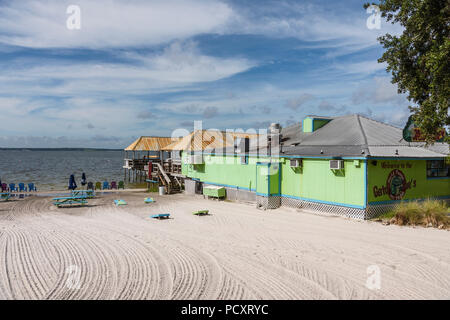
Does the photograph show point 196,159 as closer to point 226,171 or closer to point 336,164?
point 226,171

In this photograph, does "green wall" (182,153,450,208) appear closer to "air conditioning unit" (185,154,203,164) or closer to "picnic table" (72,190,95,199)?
"air conditioning unit" (185,154,203,164)

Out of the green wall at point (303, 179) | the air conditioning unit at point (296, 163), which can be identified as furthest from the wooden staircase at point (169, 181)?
the air conditioning unit at point (296, 163)

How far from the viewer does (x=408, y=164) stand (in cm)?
1720

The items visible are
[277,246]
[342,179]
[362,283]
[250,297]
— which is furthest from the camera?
[342,179]

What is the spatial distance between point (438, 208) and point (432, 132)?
136 inches

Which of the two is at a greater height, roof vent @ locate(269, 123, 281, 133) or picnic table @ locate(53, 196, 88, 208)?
roof vent @ locate(269, 123, 281, 133)

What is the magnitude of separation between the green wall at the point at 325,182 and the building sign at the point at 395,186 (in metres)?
0.94

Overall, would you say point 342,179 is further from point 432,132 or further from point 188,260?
point 188,260

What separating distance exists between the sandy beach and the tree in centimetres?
514

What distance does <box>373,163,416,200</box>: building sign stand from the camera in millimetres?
16036

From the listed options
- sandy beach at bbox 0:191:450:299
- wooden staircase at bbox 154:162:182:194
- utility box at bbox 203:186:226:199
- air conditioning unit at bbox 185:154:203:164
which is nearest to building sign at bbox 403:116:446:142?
sandy beach at bbox 0:191:450:299

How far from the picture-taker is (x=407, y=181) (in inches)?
678

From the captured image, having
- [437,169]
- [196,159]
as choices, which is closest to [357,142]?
[437,169]

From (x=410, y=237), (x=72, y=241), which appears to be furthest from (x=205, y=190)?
(x=410, y=237)
